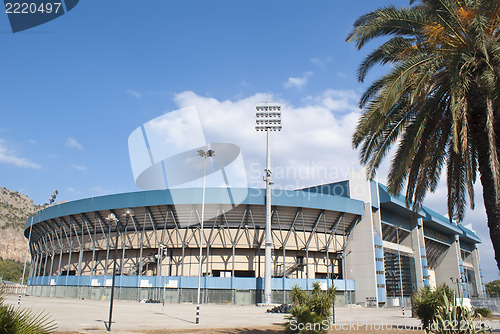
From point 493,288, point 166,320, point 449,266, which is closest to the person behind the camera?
point 166,320

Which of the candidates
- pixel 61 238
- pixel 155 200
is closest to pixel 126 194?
pixel 155 200

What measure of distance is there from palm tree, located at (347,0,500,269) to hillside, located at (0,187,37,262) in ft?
549

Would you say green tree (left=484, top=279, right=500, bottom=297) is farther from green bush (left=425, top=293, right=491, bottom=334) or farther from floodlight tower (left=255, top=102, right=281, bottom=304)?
green bush (left=425, top=293, right=491, bottom=334)

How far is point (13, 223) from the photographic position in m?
156

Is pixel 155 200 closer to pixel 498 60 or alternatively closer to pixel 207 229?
pixel 207 229

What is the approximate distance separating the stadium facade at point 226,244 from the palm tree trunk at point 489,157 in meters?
32.6

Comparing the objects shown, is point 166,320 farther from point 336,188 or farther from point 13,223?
point 13,223

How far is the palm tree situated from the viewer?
1070 cm

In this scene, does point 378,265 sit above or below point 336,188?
below

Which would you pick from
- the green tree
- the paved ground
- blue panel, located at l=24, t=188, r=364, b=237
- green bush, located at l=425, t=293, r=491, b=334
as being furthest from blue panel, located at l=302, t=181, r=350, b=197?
the green tree

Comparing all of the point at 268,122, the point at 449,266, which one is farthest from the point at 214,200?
the point at 449,266

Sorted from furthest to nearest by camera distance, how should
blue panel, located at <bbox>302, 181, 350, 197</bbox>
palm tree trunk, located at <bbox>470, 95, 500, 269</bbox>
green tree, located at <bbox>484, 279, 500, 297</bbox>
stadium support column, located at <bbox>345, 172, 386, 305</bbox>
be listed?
green tree, located at <bbox>484, 279, 500, 297</bbox> < blue panel, located at <bbox>302, 181, 350, 197</bbox> < stadium support column, located at <bbox>345, 172, 386, 305</bbox> < palm tree trunk, located at <bbox>470, 95, 500, 269</bbox>

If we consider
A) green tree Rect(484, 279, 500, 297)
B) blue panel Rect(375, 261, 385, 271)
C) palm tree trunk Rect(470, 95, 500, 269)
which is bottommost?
green tree Rect(484, 279, 500, 297)

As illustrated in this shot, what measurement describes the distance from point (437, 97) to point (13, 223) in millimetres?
178408
